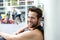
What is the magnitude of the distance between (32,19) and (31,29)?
0.13 meters

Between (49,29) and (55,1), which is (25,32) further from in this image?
(55,1)

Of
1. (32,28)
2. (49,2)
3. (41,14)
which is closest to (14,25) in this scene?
(32,28)

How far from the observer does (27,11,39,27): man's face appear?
223 cm

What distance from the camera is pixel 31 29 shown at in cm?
225

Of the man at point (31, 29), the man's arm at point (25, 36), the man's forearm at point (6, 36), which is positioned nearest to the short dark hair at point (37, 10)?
the man at point (31, 29)

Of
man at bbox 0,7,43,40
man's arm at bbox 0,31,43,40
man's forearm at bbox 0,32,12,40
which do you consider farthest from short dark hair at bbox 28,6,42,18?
man's forearm at bbox 0,32,12,40

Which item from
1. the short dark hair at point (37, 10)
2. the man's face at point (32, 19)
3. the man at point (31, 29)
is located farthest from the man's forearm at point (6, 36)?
the short dark hair at point (37, 10)

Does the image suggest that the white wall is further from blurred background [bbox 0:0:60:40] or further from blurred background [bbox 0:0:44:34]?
blurred background [bbox 0:0:44:34]

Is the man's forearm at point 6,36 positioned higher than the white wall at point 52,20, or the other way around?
the white wall at point 52,20

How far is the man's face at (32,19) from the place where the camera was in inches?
87.8

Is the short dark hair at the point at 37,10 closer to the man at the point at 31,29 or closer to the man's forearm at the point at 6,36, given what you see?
the man at the point at 31,29

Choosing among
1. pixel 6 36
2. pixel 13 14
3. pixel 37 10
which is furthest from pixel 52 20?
pixel 6 36

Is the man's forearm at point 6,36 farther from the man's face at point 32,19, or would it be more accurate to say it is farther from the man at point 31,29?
the man's face at point 32,19

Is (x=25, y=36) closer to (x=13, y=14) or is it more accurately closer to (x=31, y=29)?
(x=31, y=29)
